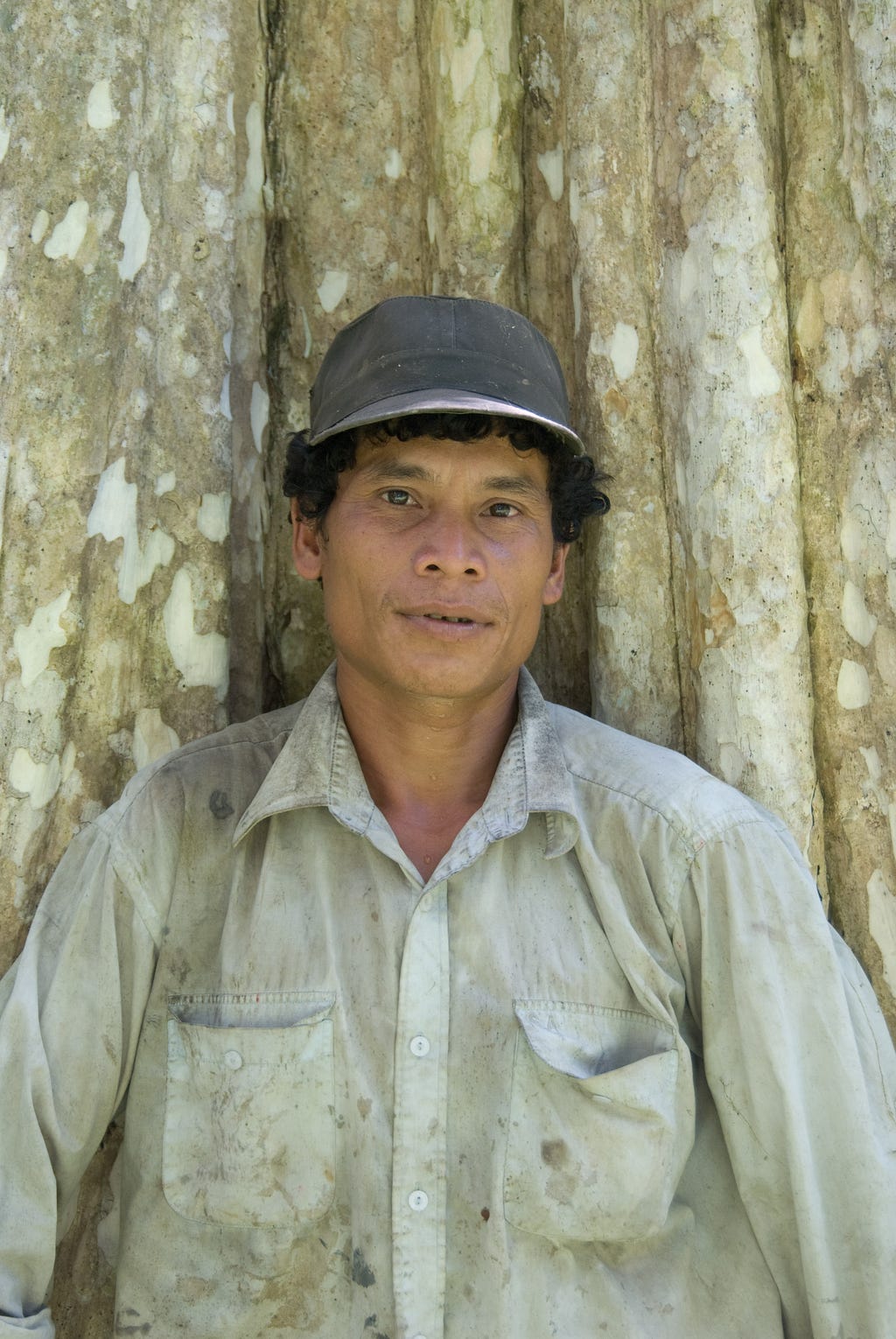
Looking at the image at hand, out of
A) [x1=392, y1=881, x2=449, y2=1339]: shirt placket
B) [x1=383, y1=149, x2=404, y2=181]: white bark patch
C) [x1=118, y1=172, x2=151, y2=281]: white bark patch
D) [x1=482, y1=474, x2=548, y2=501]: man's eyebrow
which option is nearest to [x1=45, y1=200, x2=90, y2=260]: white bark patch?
[x1=118, y1=172, x2=151, y2=281]: white bark patch

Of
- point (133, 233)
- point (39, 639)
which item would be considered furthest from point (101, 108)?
point (39, 639)

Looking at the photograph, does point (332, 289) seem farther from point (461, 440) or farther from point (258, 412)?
point (461, 440)

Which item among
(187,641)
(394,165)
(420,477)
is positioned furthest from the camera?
(394,165)

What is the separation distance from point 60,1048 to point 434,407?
3.88 ft

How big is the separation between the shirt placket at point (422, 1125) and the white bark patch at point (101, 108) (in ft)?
5.00

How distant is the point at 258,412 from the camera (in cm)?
258

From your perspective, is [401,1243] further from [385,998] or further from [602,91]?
[602,91]

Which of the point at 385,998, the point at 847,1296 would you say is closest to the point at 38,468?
the point at 385,998

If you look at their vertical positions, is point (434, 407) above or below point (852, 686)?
above

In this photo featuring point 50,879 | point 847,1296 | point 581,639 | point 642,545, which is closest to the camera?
point 847,1296

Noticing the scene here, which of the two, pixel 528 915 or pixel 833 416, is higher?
pixel 833 416

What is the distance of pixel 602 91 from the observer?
2.36 metres

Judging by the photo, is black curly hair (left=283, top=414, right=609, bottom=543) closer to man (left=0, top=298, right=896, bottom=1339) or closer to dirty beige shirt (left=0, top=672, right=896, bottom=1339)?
man (left=0, top=298, right=896, bottom=1339)

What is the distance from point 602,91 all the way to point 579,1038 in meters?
1.79
